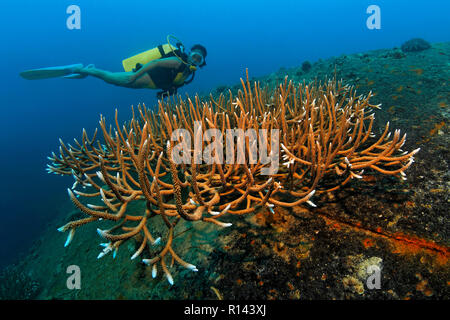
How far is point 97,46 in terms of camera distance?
108750mm

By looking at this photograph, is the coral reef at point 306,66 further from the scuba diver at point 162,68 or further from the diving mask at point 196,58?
the diving mask at point 196,58

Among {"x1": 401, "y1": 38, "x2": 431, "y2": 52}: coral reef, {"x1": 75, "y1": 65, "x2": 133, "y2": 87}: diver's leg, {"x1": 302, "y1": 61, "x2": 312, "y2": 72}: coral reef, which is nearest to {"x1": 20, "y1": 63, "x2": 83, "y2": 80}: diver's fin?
{"x1": 75, "y1": 65, "x2": 133, "y2": 87}: diver's leg

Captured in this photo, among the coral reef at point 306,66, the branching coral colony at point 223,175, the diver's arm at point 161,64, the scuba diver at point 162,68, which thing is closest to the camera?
the branching coral colony at point 223,175

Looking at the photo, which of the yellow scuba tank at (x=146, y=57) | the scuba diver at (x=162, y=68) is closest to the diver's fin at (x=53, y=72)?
the scuba diver at (x=162, y=68)

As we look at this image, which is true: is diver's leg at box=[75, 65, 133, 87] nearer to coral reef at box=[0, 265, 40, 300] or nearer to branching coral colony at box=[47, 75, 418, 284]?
branching coral colony at box=[47, 75, 418, 284]

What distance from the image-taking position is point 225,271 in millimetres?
1960

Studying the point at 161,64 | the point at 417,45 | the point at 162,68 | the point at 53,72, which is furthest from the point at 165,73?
the point at 417,45

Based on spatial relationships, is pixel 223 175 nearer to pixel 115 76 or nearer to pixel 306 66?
pixel 115 76

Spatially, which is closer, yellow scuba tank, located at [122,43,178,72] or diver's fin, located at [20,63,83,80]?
yellow scuba tank, located at [122,43,178,72]

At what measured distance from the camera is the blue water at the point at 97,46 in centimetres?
1998

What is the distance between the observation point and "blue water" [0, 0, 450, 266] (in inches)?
787
